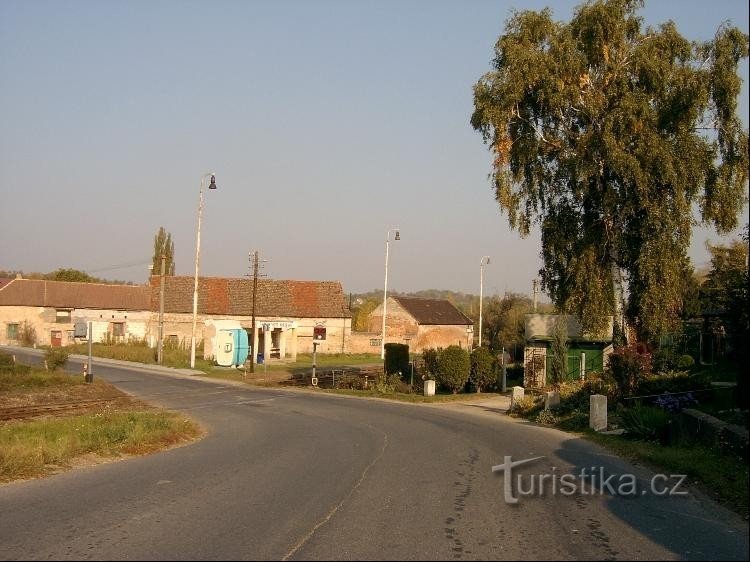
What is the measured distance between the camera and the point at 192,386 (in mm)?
40188

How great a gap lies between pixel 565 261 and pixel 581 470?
1801cm

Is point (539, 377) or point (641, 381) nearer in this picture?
point (641, 381)

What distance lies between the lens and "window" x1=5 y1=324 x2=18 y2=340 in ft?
238

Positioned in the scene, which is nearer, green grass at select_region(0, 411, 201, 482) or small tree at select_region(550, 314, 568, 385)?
green grass at select_region(0, 411, 201, 482)

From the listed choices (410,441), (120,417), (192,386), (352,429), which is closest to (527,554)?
(410,441)

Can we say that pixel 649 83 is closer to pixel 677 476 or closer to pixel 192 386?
pixel 677 476

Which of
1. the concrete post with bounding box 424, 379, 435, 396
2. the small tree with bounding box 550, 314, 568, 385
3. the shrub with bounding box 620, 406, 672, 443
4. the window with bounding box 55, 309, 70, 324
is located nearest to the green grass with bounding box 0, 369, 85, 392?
the concrete post with bounding box 424, 379, 435, 396

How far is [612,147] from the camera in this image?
2755cm

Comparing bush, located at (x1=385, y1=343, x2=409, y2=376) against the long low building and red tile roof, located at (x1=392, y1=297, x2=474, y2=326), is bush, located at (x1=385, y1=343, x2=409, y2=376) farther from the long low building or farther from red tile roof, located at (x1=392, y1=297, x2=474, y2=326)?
red tile roof, located at (x1=392, y1=297, x2=474, y2=326)

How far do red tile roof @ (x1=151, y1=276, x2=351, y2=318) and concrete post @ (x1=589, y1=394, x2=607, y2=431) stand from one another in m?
51.9

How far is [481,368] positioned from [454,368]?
193 centimetres

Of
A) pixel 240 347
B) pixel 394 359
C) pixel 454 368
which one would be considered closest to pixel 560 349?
pixel 454 368

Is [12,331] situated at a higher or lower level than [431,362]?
higher

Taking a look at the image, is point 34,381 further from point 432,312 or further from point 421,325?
point 432,312
